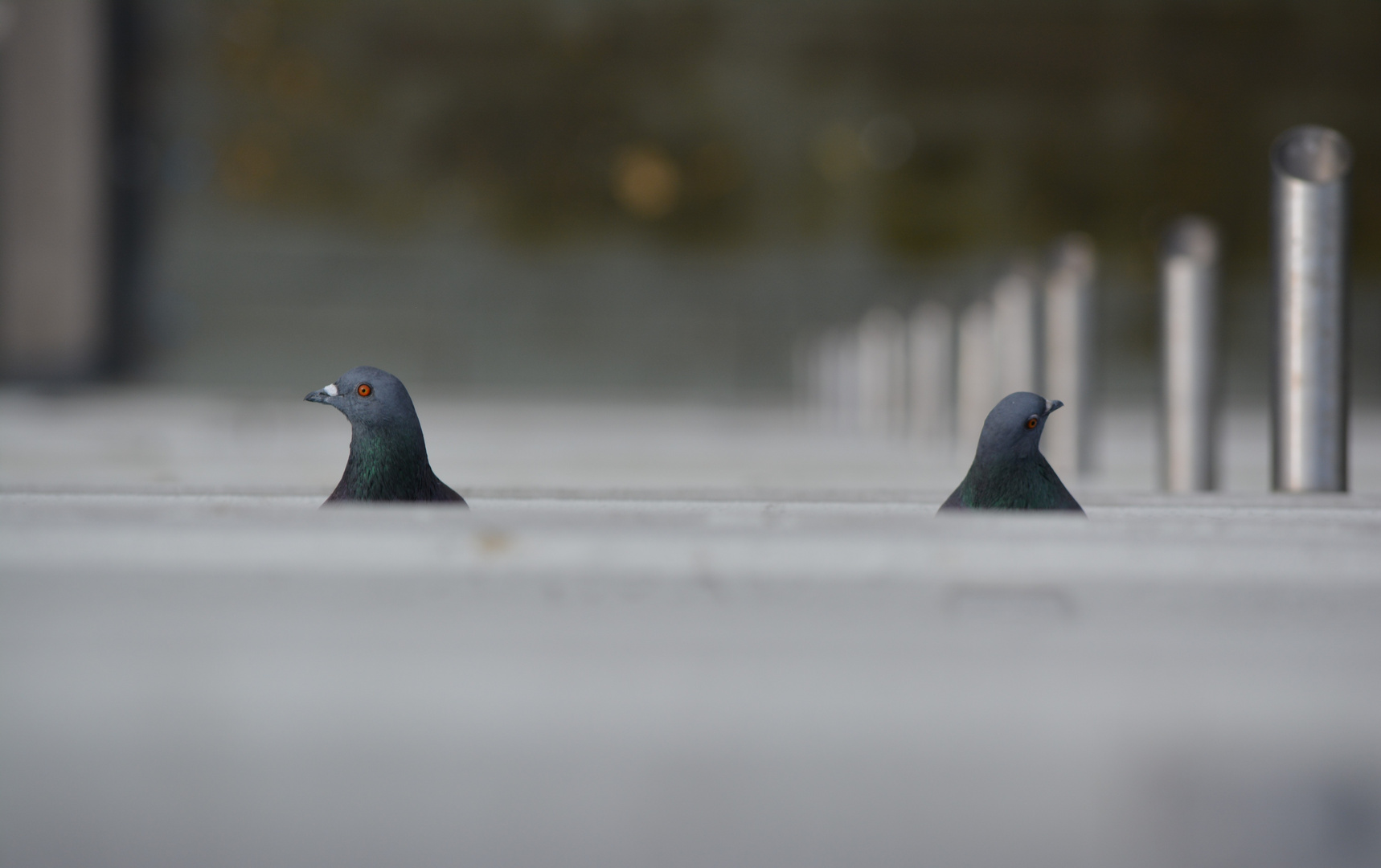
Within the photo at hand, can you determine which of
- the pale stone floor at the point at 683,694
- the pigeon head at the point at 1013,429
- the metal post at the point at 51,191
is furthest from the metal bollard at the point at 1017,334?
the metal post at the point at 51,191

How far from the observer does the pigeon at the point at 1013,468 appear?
2.13 metres

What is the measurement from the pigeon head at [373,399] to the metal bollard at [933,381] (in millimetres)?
4111

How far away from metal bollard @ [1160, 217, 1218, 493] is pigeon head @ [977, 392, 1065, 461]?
1.87 meters

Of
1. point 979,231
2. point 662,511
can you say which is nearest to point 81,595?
point 662,511

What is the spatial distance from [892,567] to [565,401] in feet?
33.9

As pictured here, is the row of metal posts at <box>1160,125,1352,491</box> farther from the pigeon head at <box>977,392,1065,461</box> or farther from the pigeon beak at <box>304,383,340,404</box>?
the pigeon beak at <box>304,383,340,404</box>

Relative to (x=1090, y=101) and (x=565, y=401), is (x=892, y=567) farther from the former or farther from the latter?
(x=1090, y=101)

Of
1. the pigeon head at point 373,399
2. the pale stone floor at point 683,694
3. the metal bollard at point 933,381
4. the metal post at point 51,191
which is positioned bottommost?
the pale stone floor at point 683,694

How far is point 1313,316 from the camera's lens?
8.79ft

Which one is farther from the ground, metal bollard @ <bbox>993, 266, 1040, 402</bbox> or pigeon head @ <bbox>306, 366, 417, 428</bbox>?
metal bollard @ <bbox>993, 266, 1040, 402</bbox>

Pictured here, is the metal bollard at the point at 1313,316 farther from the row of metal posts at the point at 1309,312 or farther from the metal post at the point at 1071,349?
the metal post at the point at 1071,349

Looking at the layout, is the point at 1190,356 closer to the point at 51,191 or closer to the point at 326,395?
the point at 326,395

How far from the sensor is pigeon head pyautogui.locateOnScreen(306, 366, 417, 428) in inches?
87.0

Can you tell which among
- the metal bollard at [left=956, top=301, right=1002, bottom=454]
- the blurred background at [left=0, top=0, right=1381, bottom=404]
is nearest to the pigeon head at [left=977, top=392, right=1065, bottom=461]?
the metal bollard at [left=956, top=301, right=1002, bottom=454]
